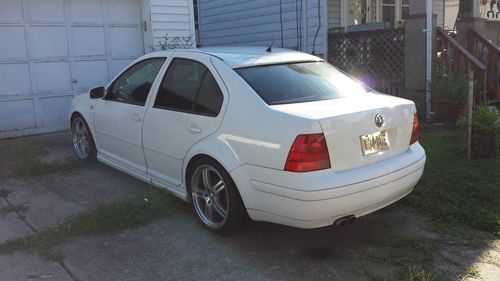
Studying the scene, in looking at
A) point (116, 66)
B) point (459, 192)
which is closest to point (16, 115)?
point (116, 66)

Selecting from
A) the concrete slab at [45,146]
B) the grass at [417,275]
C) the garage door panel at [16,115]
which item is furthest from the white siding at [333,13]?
the grass at [417,275]

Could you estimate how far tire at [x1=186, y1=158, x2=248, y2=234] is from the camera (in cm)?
393

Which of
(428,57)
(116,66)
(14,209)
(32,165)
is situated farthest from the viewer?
(116,66)

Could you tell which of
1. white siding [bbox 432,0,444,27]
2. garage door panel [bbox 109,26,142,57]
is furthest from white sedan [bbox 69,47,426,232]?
white siding [bbox 432,0,444,27]

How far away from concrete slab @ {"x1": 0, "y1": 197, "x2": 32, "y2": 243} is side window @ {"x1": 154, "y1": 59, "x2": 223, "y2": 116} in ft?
5.21

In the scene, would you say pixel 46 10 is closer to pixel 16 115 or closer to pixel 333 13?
pixel 16 115

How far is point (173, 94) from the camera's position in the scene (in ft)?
15.3

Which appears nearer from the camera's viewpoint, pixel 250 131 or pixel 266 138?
pixel 266 138

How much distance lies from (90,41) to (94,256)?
5626mm

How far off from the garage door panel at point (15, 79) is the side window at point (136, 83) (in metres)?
3.05

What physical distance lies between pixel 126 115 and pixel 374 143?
2.60m

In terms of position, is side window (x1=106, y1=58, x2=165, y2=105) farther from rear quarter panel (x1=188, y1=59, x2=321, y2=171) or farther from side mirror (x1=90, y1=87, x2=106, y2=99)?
rear quarter panel (x1=188, y1=59, x2=321, y2=171)

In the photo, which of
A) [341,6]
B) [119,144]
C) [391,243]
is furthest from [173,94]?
[341,6]

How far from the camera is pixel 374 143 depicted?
3.79 metres
